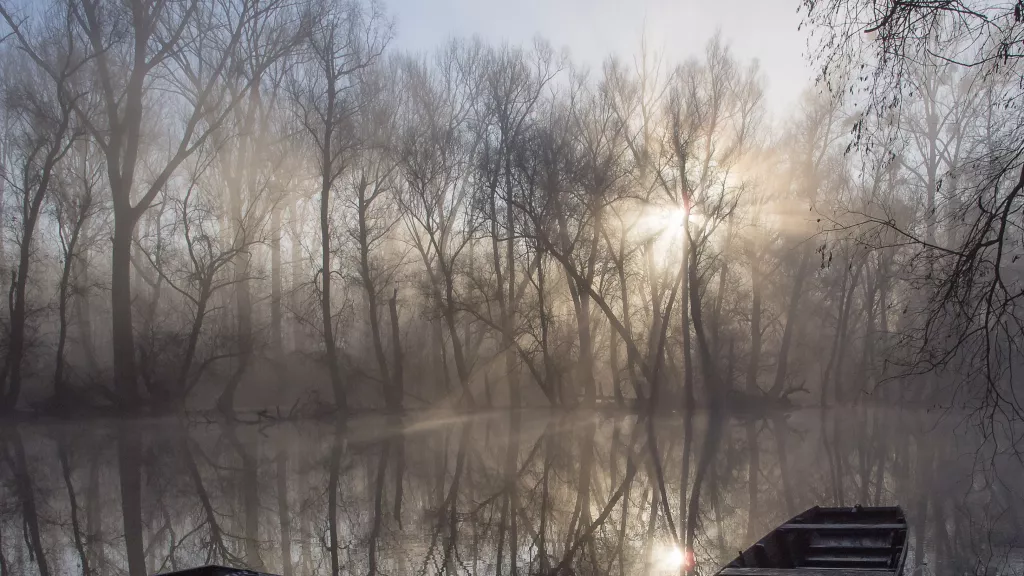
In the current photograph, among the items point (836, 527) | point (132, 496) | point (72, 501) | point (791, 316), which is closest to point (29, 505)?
point (72, 501)

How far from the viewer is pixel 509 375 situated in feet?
104

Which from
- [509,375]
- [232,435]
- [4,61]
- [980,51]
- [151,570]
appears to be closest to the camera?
[980,51]

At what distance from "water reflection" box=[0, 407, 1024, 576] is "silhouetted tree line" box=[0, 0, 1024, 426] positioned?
709cm

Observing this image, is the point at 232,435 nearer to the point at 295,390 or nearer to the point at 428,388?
the point at 295,390

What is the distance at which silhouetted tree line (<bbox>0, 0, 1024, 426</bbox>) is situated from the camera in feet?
85.9

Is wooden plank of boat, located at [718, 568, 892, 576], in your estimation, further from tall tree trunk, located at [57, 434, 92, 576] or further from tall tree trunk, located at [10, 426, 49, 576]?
tall tree trunk, located at [10, 426, 49, 576]

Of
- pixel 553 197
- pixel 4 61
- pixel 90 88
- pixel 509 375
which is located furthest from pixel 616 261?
pixel 4 61

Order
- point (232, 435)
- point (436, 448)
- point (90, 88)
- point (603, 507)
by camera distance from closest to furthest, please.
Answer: point (603, 507) → point (436, 448) → point (232, 435) → point (90, 88)

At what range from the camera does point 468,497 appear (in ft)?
40.8

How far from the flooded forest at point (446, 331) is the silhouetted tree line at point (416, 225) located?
0.56ft

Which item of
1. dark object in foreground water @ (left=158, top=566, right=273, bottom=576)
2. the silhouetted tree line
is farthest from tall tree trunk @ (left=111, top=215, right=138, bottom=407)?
dark object in foreground water @ (left=158, top=566, right=273, bottom=576)

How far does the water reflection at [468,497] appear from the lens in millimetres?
8805

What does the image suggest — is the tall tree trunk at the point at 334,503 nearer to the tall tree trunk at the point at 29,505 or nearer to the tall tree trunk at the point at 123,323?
the tall tree trunk at the point at 29,505

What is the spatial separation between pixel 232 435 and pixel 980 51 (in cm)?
1996
